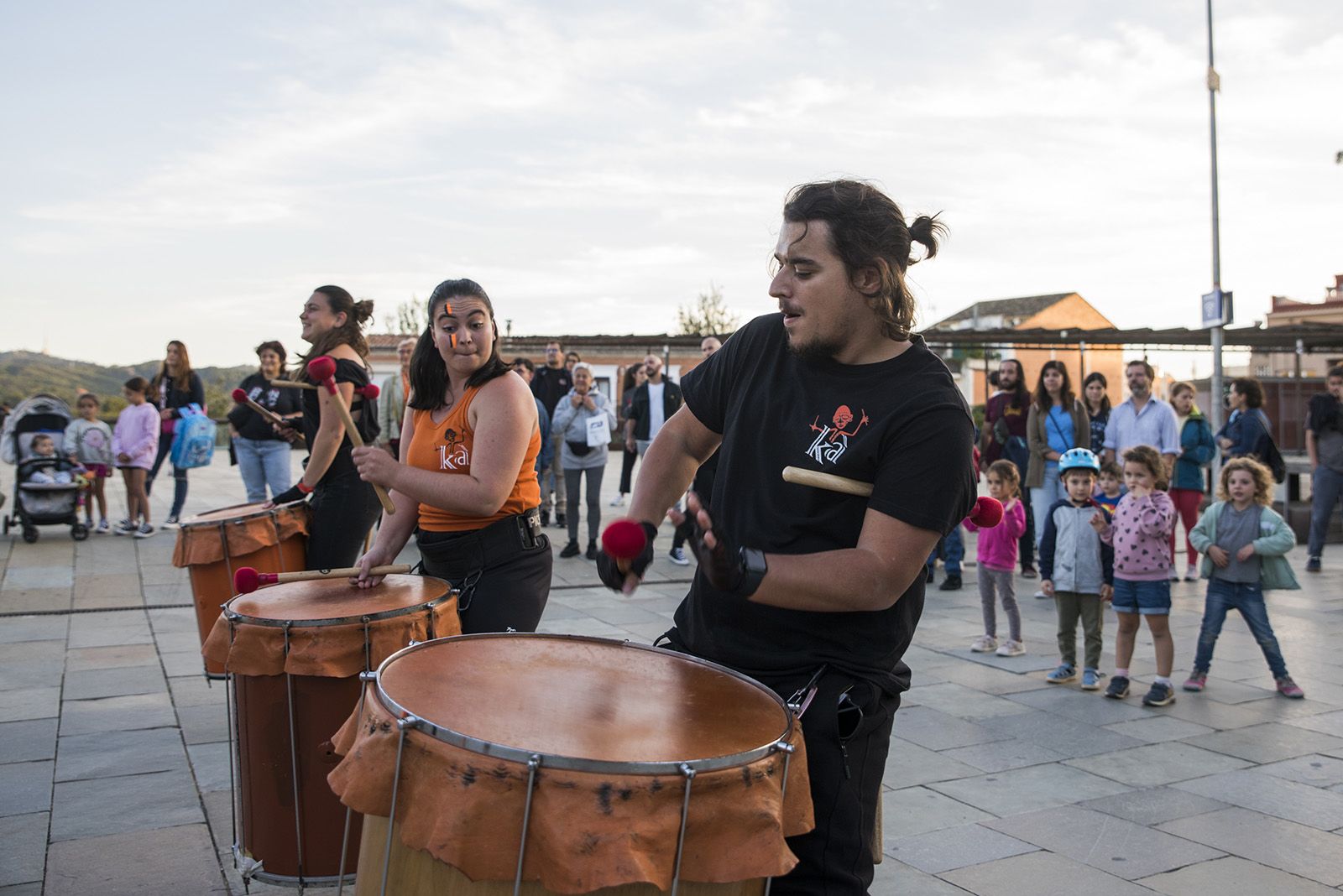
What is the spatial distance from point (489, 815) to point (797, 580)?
727 mm

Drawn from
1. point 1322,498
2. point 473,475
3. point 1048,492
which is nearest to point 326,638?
point 473,475

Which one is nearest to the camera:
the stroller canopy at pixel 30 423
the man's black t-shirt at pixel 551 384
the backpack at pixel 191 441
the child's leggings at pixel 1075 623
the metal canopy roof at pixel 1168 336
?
the child's leggings at pixel 1075 623

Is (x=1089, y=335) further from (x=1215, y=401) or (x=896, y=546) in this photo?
(x=896, y=546)

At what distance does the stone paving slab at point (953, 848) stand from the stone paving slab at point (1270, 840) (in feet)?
2.13

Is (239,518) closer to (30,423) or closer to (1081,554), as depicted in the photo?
(1081,554)

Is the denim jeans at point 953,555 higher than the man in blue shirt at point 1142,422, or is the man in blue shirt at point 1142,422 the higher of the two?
the man in blue shirt at point 1142,422

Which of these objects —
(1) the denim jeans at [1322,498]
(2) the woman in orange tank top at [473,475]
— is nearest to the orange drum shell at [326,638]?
(2) the woman in orange tank top at [473,475]

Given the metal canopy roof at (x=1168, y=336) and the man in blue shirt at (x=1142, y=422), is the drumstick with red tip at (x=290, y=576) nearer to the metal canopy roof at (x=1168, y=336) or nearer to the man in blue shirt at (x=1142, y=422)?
the man in blue shirt at (x=1142, y=422)

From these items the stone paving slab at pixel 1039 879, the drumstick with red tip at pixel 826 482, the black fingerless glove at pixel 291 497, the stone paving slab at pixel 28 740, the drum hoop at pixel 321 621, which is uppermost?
the drumstick with red tip at pixel 826 482

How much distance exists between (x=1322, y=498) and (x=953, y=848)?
27.8ft

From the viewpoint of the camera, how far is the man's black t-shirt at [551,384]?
36.7 feet

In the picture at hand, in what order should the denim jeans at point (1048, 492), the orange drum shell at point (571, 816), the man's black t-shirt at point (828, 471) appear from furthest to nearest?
the denim jeans at point (1048, 492)
the man's black t-shirt at point (828, 471)
the orange drum shell at point (571, 816)

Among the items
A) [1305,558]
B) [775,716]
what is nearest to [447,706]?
[775,716]

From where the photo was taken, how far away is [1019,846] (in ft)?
12.8
